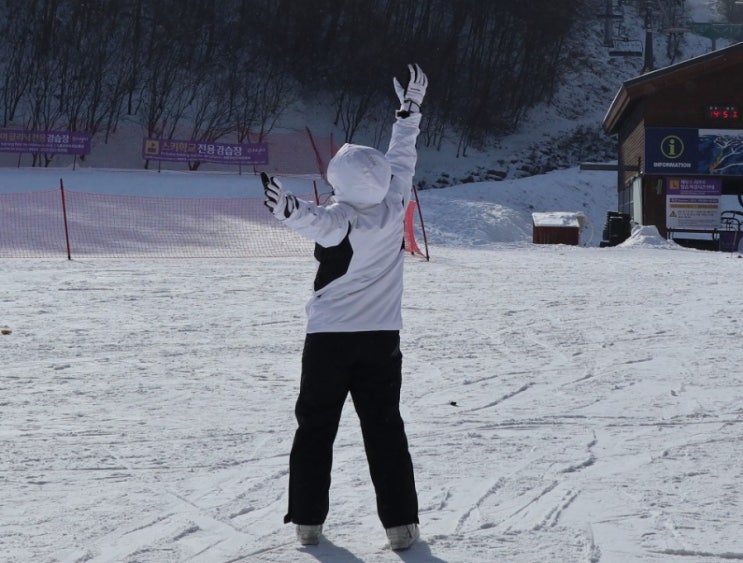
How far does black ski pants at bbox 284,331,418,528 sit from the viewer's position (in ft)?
11.9

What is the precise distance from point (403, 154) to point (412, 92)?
13.7 inches

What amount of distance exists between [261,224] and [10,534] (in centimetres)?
1848

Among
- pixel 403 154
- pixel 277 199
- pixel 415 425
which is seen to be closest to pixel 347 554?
pixel 277 199

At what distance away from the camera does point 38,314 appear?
33.4 feet

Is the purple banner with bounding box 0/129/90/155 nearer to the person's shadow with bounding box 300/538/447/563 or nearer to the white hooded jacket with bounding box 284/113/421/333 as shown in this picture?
the white hooded jacket with bounding box 284/113/421/333

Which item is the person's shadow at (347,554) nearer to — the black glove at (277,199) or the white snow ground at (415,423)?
the white snow ground at (415,423)

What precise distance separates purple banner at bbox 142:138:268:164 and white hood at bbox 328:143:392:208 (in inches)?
1141

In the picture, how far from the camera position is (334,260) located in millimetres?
3635

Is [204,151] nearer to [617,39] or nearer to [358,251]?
[358,251]

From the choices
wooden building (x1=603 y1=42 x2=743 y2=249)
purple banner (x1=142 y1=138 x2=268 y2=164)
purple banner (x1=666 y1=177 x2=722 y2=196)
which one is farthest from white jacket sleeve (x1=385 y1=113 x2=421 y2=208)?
purple banner (x1=142 y1=138 x2=268 y2=164)

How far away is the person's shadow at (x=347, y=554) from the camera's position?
11.6 feet

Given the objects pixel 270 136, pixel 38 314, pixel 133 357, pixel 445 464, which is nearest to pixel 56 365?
pixel 133 357

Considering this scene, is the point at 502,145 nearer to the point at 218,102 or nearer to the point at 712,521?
the point at 218,102

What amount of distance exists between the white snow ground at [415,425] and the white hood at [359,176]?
123 cm
